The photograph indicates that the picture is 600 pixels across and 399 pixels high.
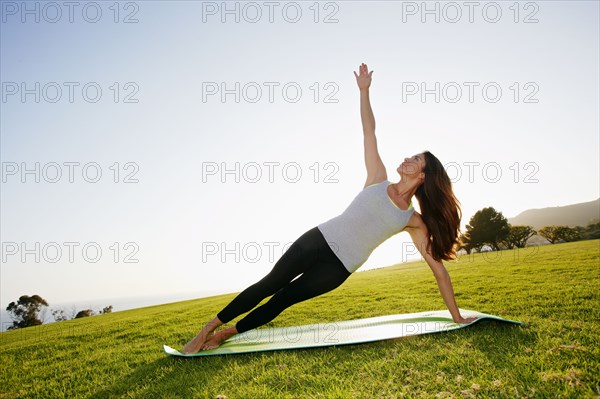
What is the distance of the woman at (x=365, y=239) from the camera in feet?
11.4

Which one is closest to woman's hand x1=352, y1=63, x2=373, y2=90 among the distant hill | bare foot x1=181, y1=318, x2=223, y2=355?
bare foot x1=181, y1=318, x2=223, y2=355

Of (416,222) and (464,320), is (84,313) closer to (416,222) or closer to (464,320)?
(416,222)

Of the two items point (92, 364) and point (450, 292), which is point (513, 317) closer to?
point (450, 292)

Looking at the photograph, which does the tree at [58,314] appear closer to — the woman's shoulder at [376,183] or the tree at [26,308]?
the tree at [26,308]

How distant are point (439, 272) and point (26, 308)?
36996 millimetres

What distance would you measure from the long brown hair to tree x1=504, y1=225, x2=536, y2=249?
34.6 meters

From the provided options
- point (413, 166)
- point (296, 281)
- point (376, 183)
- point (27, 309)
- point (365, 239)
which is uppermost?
point (413, 166)

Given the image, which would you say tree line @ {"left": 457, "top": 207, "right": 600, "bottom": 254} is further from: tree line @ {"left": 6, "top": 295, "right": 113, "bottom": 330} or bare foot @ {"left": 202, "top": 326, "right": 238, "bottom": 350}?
tree line @ {"left": 6, "top": 295, "right": 113, "bottom": 330}

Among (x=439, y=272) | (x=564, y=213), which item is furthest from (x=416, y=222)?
(x=564, y=213)

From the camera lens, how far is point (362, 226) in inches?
135

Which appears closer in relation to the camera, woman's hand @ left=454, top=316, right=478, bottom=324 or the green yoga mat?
the green yoga mat

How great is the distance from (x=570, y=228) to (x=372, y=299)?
29.4 meters

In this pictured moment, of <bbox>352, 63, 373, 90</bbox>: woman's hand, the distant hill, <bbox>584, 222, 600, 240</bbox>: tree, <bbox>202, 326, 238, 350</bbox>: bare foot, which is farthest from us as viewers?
the distant hill

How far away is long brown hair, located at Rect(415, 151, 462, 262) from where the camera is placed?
3676 millimetres
